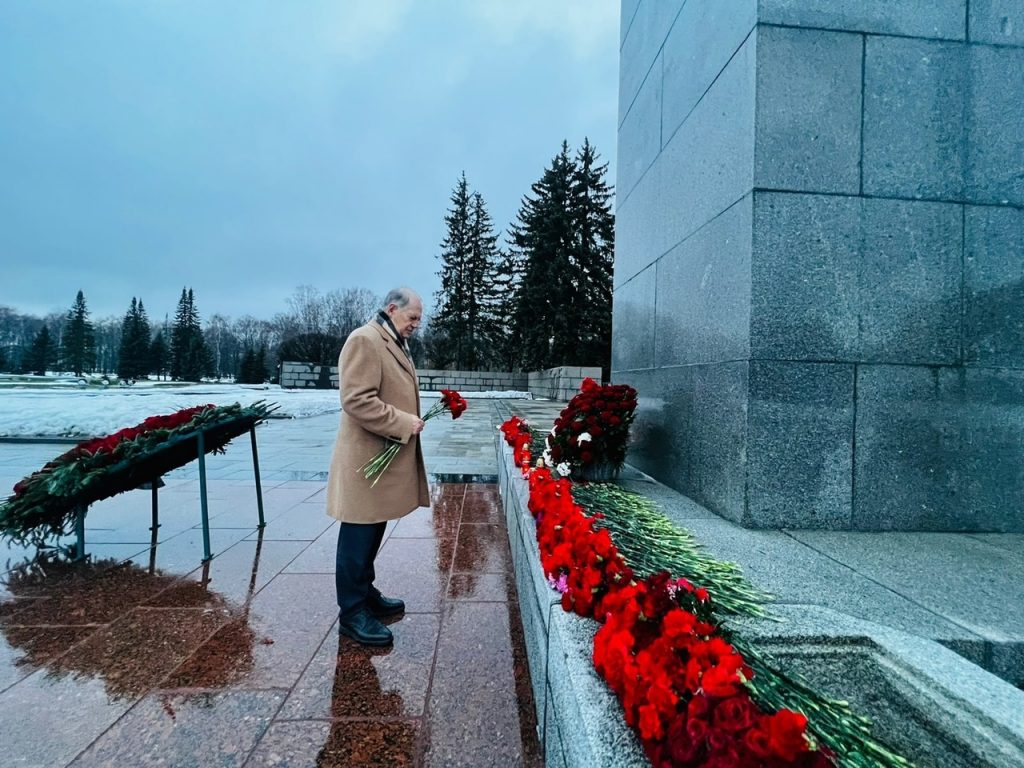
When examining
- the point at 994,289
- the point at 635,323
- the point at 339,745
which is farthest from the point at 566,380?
the point at 339,745

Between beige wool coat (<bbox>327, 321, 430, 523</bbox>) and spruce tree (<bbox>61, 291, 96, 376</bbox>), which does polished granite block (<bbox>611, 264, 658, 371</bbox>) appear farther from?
spruce tree (<bbox>61, 291, 96, 376</bbox>)

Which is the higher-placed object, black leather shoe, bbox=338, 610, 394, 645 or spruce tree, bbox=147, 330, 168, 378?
spruce tree, bbox=147, 330, 168, 378

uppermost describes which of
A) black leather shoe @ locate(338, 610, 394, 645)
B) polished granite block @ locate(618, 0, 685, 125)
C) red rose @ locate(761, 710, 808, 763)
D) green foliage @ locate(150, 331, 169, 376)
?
polished granite block @ locate(618, 0, 685, 125)

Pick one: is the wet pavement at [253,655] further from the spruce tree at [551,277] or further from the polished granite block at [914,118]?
the spruce tree at [551,277]

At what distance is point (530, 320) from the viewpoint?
114 ft

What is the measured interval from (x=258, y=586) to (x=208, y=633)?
2.16 ft

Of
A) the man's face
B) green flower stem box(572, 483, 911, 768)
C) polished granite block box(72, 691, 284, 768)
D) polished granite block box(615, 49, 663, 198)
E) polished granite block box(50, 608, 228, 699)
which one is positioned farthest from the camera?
polished granite block box(615, 49, 663, 198)

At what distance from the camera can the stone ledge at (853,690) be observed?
1.34 metres

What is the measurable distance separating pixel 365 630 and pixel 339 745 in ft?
2.59

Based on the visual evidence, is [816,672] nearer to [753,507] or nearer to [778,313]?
[753,507]

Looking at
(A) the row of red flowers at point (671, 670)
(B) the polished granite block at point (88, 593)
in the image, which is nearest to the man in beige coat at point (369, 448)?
(A) the row of red flowers at point (671, 670)

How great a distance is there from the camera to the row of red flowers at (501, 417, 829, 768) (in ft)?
3.28

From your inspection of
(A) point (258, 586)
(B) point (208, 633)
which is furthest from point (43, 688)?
(A) point (258, 586)

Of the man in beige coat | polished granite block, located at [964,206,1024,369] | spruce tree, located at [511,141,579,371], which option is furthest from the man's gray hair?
spruce tree, located at [511,141,579,371]
